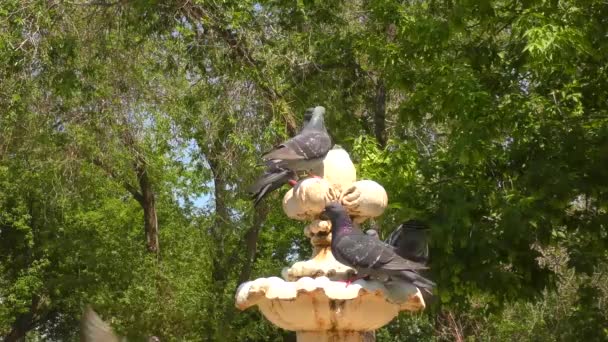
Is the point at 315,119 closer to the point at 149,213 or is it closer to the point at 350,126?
the point at 350,126

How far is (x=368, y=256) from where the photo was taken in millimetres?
5879

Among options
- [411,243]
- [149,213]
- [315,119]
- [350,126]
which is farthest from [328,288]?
[149,213]

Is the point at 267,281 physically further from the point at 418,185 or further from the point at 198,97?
the point at 198,97

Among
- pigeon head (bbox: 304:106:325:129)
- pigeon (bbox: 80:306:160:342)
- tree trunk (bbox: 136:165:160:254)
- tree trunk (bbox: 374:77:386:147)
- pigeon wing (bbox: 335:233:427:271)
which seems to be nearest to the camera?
pigeon wing (bbox: 335:233:427:271)

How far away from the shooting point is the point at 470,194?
414 inches

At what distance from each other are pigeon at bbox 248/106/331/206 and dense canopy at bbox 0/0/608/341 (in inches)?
104

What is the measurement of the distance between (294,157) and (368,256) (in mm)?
916

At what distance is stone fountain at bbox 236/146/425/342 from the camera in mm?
6113

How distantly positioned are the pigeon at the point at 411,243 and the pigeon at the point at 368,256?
0.28ft

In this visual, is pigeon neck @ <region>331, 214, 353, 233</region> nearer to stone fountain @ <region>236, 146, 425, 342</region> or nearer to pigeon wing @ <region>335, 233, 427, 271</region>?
pigeon wing @ <region>335, 233, 427, 271</region>

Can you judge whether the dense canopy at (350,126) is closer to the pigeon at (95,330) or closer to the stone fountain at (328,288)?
the pigeon at (95,330)

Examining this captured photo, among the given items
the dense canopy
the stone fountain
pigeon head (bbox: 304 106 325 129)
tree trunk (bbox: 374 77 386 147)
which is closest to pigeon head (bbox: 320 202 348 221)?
the stone fountain

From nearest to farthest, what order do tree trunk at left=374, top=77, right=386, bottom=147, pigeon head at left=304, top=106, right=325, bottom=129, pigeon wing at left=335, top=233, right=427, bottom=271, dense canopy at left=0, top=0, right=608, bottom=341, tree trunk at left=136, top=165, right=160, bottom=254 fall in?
pigeon wing at left=335, top=233, right=427, bottom=271
pigeon head at left=304, top=106, right=325, bottom=129
dense canopy at left=0, top=0, right=608, bottom=341
tree trunk at left=374, top=77, right=386, bottom=147
tree trunk at left=136, top=165, right=160, bottom=254

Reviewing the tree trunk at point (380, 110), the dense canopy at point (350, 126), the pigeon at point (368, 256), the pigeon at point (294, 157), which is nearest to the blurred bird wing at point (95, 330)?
the dense canopy at point (350, 126)
